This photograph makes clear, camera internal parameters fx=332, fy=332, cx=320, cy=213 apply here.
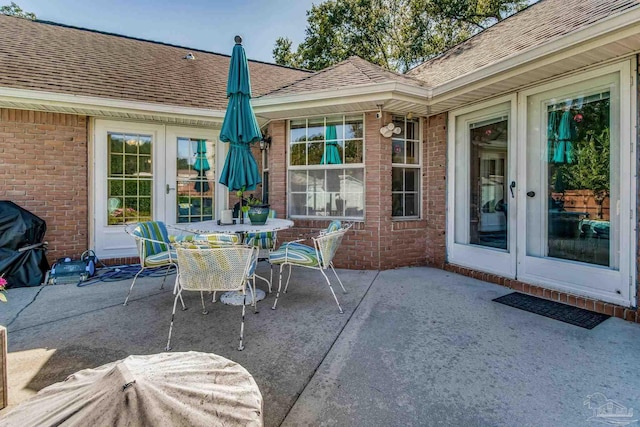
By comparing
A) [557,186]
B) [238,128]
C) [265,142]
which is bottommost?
[557,186]

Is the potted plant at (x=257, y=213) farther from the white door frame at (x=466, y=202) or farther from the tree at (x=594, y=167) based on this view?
the tree at (x=594, y=167)

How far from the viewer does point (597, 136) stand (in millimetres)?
3453

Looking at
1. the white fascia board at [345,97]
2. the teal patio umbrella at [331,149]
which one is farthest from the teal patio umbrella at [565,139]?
the teal patio umbrella at [331,149]

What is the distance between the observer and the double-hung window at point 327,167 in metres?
5.41

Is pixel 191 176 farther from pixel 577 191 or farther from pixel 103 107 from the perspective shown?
pixel 577 191

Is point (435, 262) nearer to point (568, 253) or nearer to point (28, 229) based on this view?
point (568, 253)

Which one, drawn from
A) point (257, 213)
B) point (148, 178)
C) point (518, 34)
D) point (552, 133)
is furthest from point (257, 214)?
point (518, 34)

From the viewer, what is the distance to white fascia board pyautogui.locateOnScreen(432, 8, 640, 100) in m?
2.76

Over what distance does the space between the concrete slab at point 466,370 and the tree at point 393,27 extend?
1600 centimetres

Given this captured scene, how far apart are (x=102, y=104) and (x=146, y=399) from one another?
5.40m

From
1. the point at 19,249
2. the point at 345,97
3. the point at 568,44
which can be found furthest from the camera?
the point at 345,97

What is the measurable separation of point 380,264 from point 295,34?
17.8 meters

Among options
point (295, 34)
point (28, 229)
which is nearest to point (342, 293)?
point (28, 229)

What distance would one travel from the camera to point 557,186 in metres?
3.79
